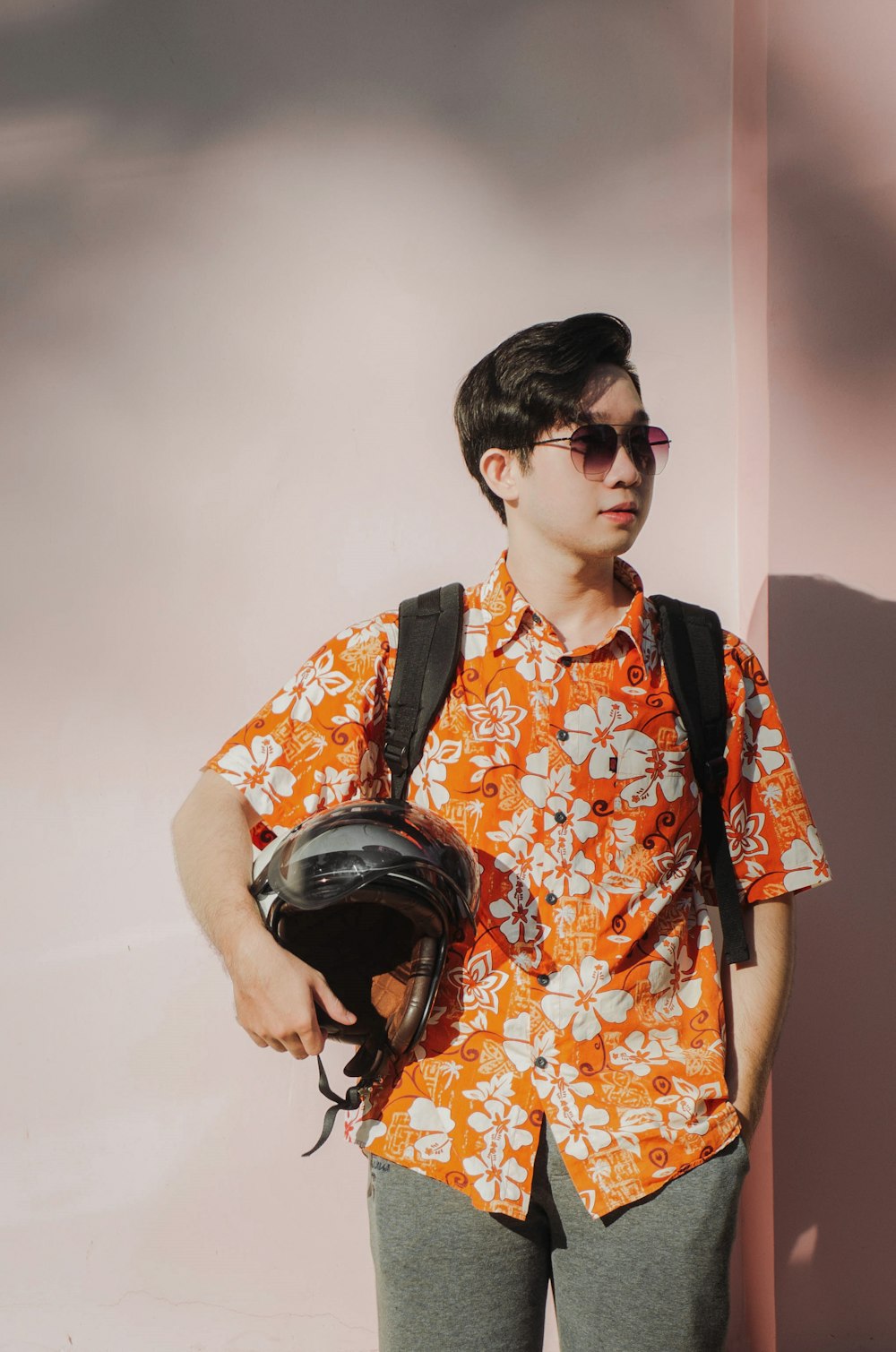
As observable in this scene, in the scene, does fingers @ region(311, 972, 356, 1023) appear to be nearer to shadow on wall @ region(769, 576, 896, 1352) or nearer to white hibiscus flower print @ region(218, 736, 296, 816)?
white hibiscus flower print @ region(218, 736, 296, 816)

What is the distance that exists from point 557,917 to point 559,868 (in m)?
0.07

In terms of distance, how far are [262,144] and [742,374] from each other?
45.9 inches

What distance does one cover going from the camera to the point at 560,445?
69.9 inches

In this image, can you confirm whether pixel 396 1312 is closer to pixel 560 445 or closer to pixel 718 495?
pixel 560 445

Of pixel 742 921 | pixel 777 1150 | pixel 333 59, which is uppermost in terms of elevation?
pixel 333 59

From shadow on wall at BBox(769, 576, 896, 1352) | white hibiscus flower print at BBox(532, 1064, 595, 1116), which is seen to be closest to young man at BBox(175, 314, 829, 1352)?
white hibiscus flower print at BBox(532, 1064, 595, 1116)

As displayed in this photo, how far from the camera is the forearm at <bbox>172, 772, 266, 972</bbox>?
1626 mm

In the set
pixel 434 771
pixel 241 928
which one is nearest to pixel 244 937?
pixel 241 928

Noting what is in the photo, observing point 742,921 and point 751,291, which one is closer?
point 742,921

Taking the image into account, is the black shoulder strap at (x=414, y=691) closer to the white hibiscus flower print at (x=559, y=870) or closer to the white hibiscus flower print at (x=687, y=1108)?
the white hibiscus flower print at (x=559, y=870)

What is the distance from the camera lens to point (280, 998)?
60.4 inches

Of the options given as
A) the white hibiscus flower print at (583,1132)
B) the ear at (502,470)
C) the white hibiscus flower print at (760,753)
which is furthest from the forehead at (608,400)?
the white hibiscus flower print at (583,1132)

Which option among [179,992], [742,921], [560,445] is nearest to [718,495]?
[560,445]

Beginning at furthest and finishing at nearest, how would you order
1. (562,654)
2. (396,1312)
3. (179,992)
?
(179,992)
(562,654)
(396,1312)
